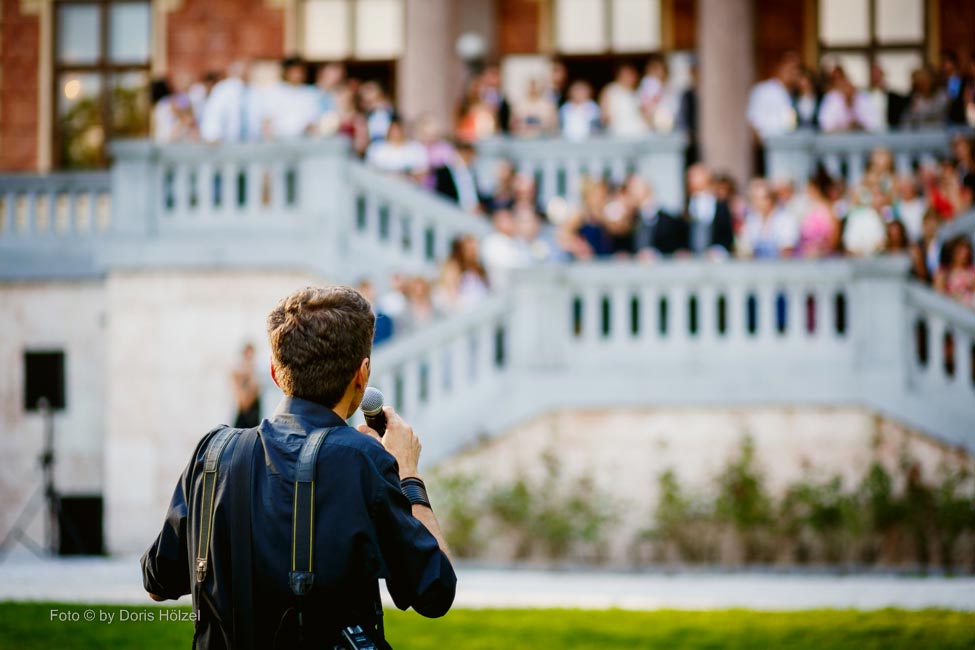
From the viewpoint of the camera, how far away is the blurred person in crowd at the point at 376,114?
53.4ft

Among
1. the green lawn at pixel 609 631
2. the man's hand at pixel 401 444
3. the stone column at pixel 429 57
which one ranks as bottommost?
the green lawn at pixel 609 631

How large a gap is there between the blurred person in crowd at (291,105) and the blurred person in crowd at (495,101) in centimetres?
203

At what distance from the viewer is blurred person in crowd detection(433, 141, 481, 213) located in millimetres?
15711

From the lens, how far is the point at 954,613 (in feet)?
30.8

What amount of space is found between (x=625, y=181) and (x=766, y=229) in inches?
71.7

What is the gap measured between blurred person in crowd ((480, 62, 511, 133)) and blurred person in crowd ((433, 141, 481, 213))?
2.34 ft

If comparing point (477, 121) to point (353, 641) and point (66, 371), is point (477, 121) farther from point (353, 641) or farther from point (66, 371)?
point (353, 641)

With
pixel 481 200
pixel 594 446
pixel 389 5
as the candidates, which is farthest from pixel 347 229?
pixel 389 5

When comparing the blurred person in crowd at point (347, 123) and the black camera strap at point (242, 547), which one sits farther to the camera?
the blurred person in crowd at point (347, 123)

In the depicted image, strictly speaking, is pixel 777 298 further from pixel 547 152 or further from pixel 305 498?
pixel 305 498

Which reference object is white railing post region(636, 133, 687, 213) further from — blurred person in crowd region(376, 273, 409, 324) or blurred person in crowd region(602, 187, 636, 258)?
blurred person in crowd region(376, 273, 409, 324)

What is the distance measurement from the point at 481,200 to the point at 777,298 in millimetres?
4206

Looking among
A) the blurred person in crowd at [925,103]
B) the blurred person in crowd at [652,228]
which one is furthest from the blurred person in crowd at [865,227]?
the blurred person in crowd at [925,103]

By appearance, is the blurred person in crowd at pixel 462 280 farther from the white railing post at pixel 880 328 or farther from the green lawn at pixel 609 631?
the green lawn at pixel 609 631
